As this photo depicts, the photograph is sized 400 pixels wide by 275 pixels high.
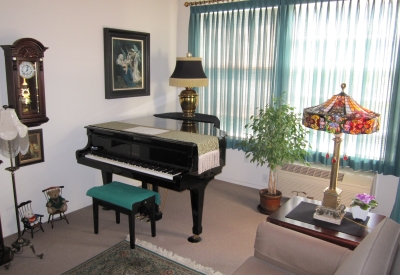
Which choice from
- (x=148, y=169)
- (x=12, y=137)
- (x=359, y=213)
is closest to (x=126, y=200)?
(x=148, y=169)

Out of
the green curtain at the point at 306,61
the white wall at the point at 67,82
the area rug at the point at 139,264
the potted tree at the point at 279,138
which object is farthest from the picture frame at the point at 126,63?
the area rug at the point at 139,264

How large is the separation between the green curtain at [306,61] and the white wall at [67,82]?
1080 mm

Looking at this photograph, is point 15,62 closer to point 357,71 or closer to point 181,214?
point 181,214

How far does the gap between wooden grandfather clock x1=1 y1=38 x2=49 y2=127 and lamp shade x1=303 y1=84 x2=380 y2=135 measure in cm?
245

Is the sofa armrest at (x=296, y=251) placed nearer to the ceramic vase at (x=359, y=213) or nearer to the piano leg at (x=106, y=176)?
the ceramic vase at (x=359, y=213)

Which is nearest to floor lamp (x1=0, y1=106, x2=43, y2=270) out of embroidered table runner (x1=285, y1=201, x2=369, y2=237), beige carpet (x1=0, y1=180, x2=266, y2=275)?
beige carpet (x1=0, y1=180, x2=266, y2=275)

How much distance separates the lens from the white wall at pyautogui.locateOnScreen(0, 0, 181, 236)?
3141 mm

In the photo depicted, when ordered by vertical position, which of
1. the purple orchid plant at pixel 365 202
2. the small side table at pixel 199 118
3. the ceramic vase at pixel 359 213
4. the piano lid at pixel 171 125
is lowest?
the ceramic vase at pixel 359 213

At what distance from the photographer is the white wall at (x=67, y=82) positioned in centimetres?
314

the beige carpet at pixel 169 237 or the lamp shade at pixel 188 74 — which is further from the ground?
the lamp shade at pixel 188 74

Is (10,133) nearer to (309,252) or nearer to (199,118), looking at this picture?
(199,118)

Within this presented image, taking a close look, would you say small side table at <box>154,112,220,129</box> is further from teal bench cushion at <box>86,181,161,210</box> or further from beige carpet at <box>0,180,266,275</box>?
teal bench cushion at <box>86,181,161,210</box>

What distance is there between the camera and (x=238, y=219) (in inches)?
145

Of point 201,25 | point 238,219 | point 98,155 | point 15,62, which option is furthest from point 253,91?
point 15,62
